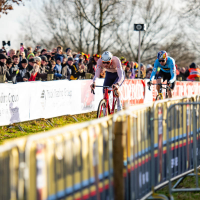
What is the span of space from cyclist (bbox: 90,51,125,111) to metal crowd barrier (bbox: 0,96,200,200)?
3.51 metres

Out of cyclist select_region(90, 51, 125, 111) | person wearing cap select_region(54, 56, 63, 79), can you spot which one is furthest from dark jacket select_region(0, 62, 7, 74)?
person wearing cap select_region(54, 56, 63, 79)

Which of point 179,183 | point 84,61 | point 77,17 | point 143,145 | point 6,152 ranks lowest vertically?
point 179,183

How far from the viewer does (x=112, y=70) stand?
33.7 ft

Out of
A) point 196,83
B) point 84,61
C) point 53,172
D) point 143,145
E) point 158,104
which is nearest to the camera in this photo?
point 53,172

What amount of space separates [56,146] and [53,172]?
0.21 meters

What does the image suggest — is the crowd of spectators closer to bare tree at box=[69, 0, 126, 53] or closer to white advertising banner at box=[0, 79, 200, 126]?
white advertising banner at box=[0, 79, 200, 126]

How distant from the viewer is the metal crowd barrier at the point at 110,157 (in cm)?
285

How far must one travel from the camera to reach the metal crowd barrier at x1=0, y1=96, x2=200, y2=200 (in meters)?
2.85

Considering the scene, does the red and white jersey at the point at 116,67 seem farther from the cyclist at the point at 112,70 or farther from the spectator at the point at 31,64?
the spectator at the point at 31,64

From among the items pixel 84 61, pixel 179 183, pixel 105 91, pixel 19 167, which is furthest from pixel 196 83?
pixel 19 167

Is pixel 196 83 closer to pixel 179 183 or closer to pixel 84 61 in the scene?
pixel 84 61

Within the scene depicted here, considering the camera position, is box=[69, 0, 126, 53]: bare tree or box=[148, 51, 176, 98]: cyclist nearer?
box=[148, 51, 176, 98]: cyclist

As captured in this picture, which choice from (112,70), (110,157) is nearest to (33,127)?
(112,70)

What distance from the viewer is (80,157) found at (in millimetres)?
3465
